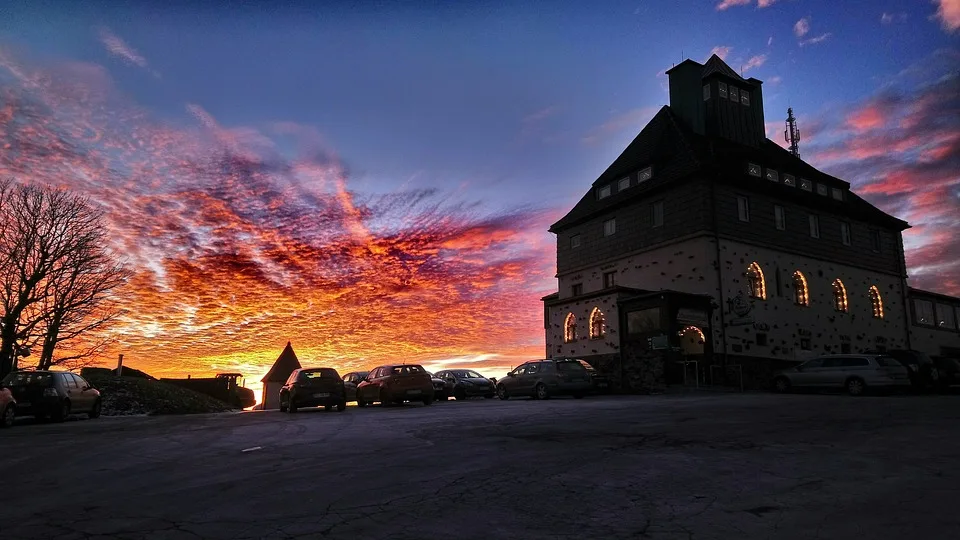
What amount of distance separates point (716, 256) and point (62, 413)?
29.7 meters

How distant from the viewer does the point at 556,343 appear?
4028 centimetres

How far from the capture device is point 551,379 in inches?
1019

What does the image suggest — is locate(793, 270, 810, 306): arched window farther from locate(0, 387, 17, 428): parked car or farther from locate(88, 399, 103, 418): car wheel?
locate(0, 387, 17, 428): parked car

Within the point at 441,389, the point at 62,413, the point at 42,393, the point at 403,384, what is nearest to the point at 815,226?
the point at 441,389

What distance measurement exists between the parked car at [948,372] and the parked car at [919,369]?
605 mm

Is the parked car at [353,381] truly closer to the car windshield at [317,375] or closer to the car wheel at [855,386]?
the car windshield at [317,375]

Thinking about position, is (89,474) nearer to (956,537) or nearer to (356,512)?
(356,512)

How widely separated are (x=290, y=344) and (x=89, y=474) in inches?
3265

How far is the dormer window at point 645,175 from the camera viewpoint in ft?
127

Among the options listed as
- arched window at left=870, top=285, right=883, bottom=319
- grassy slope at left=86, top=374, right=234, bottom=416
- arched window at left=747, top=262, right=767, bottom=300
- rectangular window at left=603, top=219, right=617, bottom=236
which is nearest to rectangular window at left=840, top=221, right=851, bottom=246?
arched window at left=870, top=285, right=883, bottom=319

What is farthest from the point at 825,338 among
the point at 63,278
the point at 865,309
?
the point at 63,278

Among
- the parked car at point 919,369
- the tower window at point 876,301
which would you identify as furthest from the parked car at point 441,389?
the tower window at point 876,301

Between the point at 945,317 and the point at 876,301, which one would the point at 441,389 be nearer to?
the point at 876,301

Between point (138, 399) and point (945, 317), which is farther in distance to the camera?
point (945, 317)
